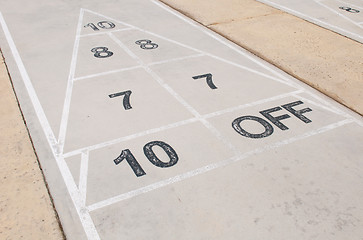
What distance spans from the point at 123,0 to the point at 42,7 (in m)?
2.64

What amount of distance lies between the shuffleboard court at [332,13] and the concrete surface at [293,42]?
14cm

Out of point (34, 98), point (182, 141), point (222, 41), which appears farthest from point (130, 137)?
point (222, 41)

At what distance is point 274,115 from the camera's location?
6312 millimetres

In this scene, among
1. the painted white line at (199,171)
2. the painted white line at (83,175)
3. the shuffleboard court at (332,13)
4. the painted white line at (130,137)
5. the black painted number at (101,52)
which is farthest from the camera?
the shuffleboard court at (332,13)

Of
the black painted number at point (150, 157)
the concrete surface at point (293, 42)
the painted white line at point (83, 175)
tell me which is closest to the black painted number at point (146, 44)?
the concrete surface at point (293, 42)

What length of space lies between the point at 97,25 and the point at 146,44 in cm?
200

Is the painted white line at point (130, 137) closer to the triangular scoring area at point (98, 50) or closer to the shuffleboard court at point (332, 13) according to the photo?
the triangular scoring area at point (98, 50)

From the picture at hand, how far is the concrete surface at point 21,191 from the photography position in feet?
13.9

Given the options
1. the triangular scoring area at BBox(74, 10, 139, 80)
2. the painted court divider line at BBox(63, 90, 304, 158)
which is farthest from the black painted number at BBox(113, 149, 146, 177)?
the triangular scoring area at BBox(74, 10, 139, 80)

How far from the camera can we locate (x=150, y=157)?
17.4ft

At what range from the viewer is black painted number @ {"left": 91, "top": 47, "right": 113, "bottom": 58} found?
326 inches

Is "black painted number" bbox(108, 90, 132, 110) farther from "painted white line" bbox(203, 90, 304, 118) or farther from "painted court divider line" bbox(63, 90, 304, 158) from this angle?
"painted white line" bbox(203, 90, 304, 118)

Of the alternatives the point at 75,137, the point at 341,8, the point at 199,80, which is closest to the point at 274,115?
the point at 199,80

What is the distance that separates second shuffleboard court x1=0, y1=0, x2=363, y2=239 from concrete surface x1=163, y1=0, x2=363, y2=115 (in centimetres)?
47
